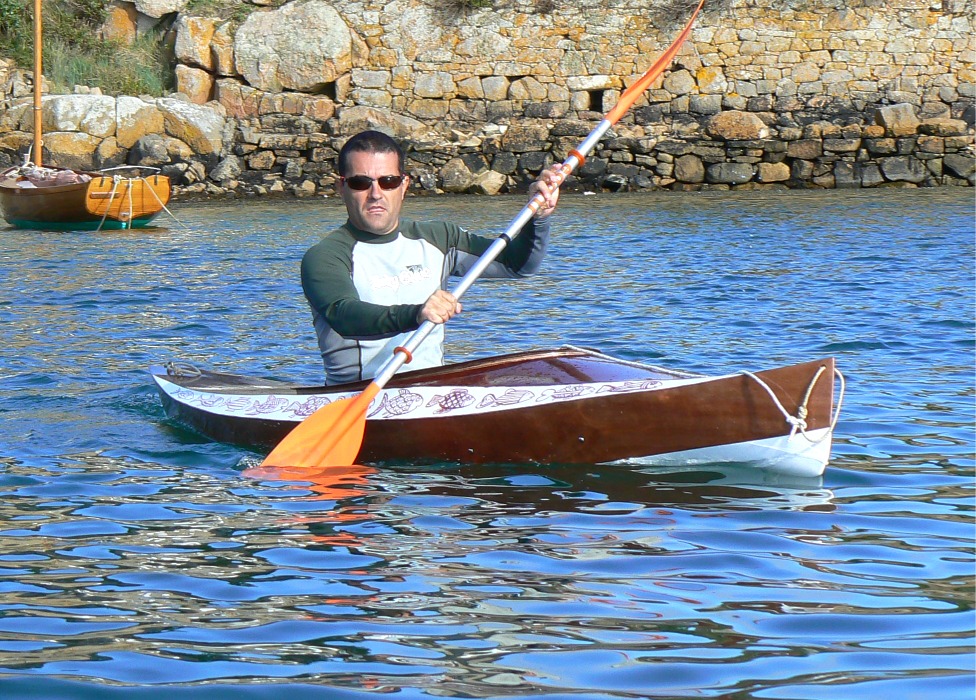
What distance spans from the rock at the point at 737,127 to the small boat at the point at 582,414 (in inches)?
657

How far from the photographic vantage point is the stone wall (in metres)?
20.9

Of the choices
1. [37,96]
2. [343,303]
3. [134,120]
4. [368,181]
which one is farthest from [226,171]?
[343,303]

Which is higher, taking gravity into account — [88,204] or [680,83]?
[680,83]

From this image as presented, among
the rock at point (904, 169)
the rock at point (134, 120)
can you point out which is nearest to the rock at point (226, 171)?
the rock at point (134, 120)

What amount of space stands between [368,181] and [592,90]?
56.6 feet

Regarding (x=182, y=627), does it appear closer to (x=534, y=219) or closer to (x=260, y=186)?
(x=534, y=219)

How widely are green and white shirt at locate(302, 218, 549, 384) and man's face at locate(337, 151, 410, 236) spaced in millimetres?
57

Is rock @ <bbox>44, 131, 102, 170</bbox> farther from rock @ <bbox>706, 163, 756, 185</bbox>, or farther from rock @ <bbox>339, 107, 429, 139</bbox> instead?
rock @ <bbox>706, 163, 756, 185</bbox>

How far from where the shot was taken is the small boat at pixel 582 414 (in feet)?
14.8

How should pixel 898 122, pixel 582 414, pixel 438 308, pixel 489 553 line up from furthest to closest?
1. pixel 898 122
2. pixel 582 414
3. pixel 438 308
4. pixel 489 553

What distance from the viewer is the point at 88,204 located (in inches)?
642

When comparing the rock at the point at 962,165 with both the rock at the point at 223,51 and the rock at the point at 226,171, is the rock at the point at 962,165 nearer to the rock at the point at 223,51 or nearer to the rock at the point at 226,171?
the rock at the point at 226,171

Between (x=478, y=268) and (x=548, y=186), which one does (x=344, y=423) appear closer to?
(x=478, y=268)

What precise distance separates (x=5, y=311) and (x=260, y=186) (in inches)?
439
